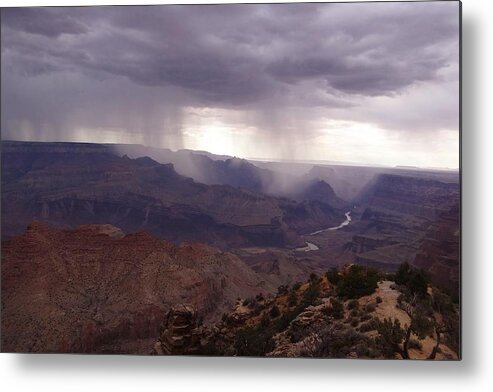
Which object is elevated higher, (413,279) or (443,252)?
(443,252)

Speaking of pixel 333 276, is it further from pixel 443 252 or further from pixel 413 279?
pixel 443 252

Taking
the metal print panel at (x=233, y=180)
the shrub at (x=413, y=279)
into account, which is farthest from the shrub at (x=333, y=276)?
the shrub at (x=413, y=279)

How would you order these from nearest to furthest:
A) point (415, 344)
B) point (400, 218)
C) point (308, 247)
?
point (415, 344)
point (400, 218)
point (308, 247)

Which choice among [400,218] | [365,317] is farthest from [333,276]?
[400,218]

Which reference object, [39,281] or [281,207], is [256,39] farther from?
[39,281]

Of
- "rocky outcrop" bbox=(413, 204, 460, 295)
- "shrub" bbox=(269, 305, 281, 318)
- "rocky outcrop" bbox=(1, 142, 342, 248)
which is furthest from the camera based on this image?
"rocky outcrop" bbox=(1, 142, 342, 248)

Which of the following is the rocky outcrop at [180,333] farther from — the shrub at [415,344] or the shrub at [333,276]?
the shrub at [415,344]

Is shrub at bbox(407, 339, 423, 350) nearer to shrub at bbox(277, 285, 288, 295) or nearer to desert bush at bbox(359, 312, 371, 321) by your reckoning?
desert bush at bbox(359, 312, 371, 321)

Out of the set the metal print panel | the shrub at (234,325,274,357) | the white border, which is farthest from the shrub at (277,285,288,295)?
the white border

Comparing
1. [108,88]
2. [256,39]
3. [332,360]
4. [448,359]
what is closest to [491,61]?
[256,39]
